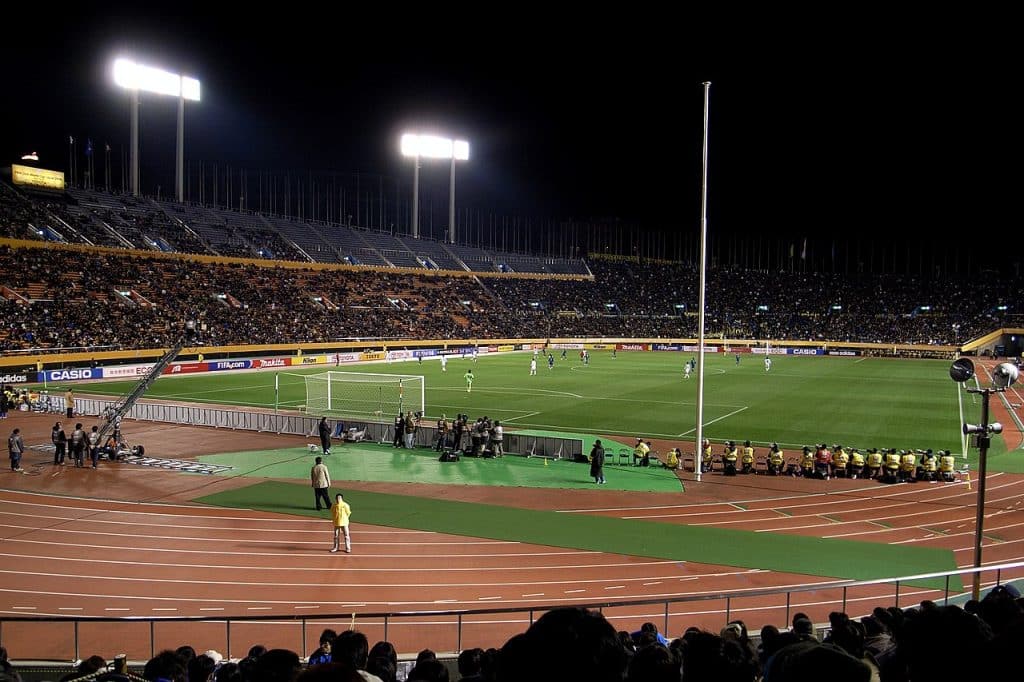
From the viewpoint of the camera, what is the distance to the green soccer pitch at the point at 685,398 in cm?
3266

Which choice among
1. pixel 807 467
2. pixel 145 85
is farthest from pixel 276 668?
pixel 145 85

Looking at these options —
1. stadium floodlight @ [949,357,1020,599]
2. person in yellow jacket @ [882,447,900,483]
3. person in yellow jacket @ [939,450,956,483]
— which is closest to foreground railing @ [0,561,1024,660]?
stadium floodlight @ [949,357,1020,599]

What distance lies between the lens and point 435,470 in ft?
78.6

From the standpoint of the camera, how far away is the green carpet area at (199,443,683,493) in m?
22.5

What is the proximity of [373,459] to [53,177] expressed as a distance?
64111 millimetres

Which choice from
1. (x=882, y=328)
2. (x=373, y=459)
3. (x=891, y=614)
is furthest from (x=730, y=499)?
(x=882, y=328)

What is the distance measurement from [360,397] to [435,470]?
48.2ft

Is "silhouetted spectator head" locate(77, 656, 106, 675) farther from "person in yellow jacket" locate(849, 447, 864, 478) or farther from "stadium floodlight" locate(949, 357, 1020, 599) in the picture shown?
"person in yellow jacket" locate(849, 447, 864, 478)

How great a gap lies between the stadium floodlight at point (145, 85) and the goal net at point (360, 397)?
4568 cm

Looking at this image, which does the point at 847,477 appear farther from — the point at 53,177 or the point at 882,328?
the point at 882,328

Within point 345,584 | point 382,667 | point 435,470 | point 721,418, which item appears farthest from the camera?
point 721,418

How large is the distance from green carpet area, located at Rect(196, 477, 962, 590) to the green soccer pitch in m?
12.9

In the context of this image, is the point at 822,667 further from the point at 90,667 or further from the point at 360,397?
the point at 360,397

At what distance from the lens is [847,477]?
2348 cm
